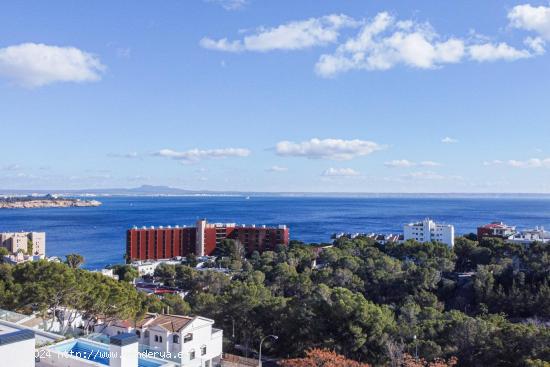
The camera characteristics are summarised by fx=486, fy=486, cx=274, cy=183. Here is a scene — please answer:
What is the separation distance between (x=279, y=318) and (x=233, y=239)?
45.0 meters

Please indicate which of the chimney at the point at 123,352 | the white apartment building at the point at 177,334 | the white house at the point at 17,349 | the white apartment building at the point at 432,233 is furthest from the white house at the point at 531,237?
the white house at the point at 17,349

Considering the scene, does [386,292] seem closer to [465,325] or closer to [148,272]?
[465,325]

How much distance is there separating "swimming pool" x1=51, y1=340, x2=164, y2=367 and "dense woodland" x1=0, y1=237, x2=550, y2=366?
5.55m

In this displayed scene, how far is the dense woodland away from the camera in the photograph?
1742cm

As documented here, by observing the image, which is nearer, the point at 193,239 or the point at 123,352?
the point at 123,352

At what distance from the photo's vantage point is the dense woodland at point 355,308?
17.4 meters

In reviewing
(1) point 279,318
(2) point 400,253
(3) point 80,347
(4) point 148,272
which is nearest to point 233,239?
(4) point 148,272

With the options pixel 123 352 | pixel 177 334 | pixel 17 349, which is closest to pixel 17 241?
pixel 177 334

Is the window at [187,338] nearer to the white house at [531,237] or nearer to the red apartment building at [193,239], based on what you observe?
the red apartment building at [193,239]

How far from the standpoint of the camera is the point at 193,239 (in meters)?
64.6

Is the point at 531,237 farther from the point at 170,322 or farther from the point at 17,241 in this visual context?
the point at 17,241

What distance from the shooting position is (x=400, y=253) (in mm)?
47625

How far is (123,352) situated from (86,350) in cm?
291

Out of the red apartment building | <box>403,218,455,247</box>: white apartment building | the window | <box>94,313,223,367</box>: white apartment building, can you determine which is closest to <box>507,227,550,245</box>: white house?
<box>403,218,455,247</box>: white apartment building
